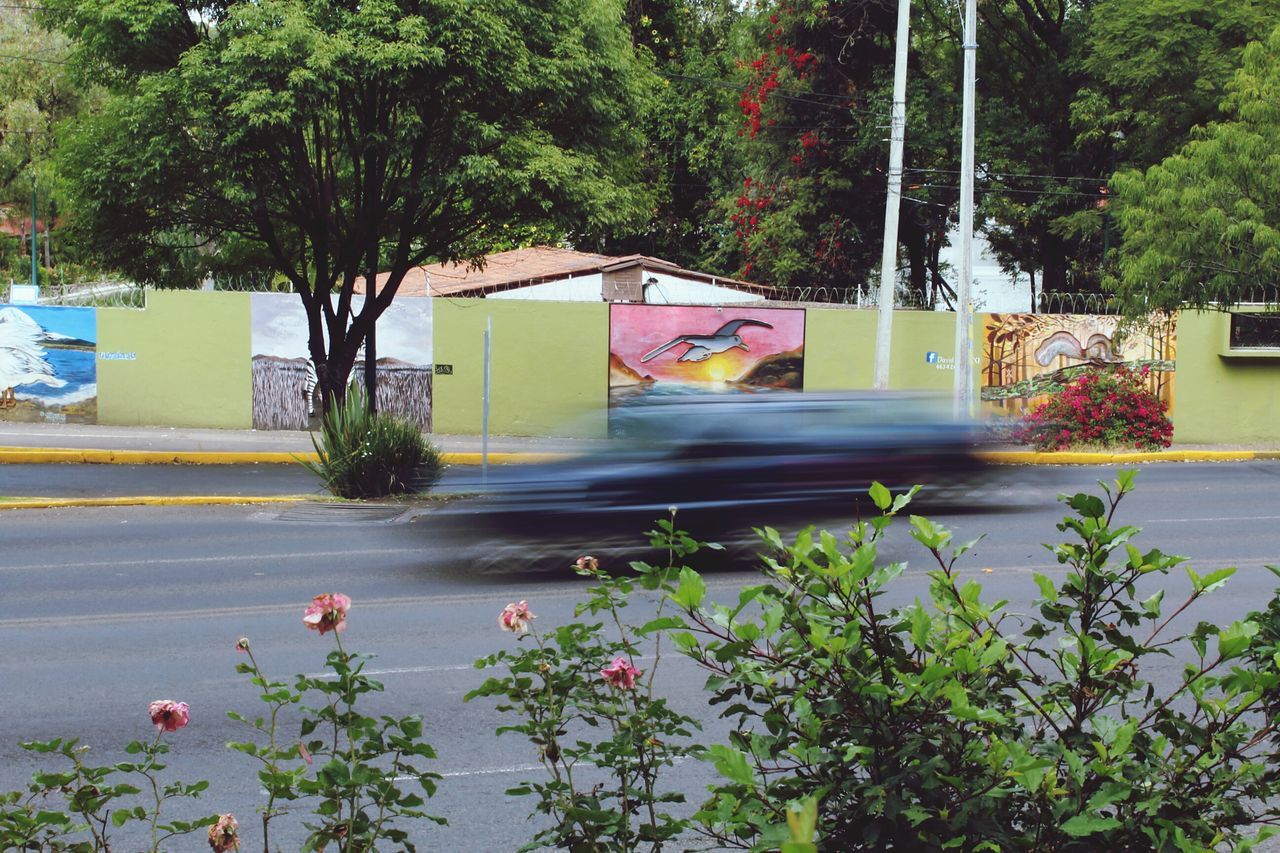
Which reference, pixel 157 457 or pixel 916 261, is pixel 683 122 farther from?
pixel 157 457

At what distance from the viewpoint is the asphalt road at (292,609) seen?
607 centimetres

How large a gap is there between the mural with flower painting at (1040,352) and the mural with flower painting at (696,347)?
400 cm

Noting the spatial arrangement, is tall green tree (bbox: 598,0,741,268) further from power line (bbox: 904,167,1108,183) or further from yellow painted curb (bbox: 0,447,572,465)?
yellow painted curb (bbox: 0,447,572,465)

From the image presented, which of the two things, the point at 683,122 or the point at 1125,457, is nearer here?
the point at 1125,457

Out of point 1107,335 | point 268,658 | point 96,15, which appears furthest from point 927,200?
point 268,658

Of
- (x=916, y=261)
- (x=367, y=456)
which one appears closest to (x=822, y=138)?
(x=916, y=261)

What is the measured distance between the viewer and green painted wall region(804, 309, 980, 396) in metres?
24.1

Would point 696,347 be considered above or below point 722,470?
above

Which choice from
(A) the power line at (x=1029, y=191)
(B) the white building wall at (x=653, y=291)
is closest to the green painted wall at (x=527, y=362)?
(B) the white building wall at (x=653, y=291)

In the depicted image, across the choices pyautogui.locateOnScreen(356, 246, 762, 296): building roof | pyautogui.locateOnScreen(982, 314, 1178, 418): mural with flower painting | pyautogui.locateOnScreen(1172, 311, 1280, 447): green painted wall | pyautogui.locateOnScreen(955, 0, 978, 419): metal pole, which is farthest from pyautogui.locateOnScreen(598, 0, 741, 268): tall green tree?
pyautogui.locateOnScreen(1172, 311, 1280, 447): green painted wall

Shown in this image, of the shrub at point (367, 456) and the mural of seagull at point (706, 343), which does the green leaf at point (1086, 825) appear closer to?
the shrub at point (367, 456)

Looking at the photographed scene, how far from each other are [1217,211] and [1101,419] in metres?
3.79

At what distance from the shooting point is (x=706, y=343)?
23.6 metres

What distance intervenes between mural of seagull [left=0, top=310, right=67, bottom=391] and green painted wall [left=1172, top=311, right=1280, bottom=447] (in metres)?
21.0
